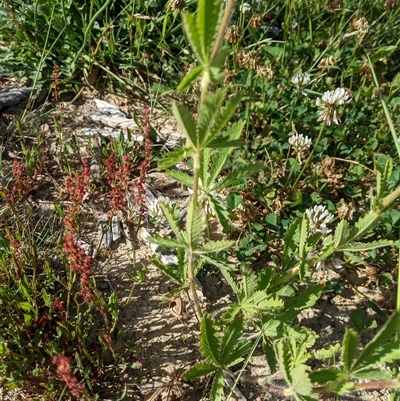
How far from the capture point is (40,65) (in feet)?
9.43

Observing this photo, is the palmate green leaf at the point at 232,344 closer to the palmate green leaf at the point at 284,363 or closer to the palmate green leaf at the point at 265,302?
the palmate green leaf at the point at 265,302

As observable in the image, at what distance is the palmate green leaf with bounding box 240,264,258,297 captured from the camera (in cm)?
177

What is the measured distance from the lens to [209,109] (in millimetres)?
1119

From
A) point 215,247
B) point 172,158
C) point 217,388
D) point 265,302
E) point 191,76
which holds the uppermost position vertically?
point 191,76

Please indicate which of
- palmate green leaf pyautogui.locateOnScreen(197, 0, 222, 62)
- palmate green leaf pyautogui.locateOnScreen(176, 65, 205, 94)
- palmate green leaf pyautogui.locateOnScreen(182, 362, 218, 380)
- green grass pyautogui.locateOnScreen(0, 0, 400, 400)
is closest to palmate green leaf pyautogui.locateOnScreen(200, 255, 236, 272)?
green grass pyautogui.locateOnScreen(0, 0, 400, 400)

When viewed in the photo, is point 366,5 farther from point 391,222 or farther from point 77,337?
point 77,337

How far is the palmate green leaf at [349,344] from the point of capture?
4.26 feet

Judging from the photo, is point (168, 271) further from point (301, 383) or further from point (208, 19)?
point (208, 19)

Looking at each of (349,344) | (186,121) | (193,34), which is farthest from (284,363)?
(193,34)

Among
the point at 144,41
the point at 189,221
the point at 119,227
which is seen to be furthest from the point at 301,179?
the point at 189,221

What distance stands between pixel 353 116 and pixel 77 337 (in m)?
1.92

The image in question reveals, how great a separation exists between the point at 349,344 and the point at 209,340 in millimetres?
511

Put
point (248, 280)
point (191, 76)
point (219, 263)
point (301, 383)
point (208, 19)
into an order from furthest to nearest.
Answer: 1. point (248, 280)
2. point (219, 263)
3. point (301, 383)
4. point (191, 76)
5. point (208, 19)

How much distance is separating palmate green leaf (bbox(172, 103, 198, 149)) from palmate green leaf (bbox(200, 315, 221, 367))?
0.66 m
